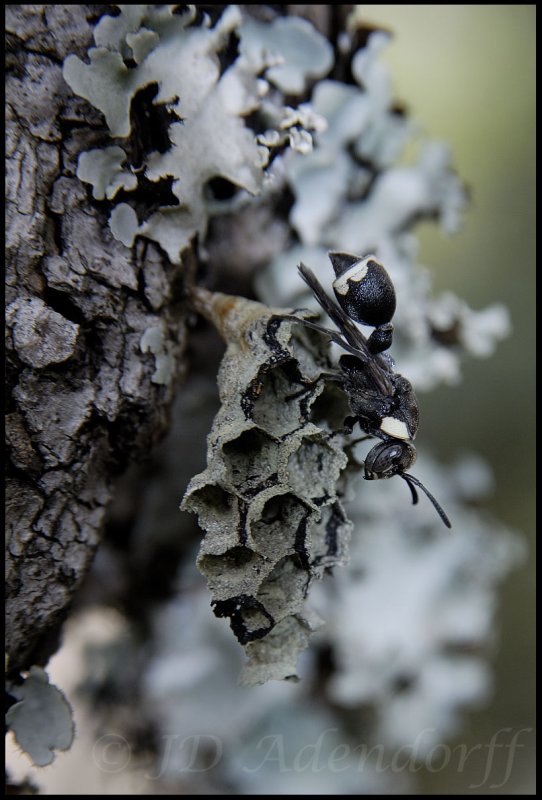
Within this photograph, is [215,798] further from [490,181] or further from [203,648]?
[490,181]

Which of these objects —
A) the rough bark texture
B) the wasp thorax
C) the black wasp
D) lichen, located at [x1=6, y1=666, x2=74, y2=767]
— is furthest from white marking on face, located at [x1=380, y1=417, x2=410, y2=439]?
lichen, located at [x1=6, y1=666, x2=74, y2=767]

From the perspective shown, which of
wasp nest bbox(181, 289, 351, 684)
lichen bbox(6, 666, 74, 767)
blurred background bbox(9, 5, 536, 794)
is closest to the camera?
wasp nest bbox(181, 289, 351, 684)

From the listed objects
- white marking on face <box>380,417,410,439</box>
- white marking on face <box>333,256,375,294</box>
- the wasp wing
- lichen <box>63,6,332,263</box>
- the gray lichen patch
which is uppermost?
lichen <box>63,6,332,263</box>

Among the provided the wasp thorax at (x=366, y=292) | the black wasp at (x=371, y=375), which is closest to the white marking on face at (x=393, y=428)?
the black wasp at (x=371, y=375)

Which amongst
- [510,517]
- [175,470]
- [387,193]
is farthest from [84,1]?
[510,517]

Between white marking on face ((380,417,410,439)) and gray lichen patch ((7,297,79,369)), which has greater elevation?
gray lichen patch ((7,297,79,369))

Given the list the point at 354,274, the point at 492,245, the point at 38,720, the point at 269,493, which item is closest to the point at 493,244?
the point at 492,245

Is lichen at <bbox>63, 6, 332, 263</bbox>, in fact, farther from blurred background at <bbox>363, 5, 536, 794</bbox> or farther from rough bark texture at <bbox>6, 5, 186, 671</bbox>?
blurred background at <bbox>363, 5, 536, 794</bbox>
